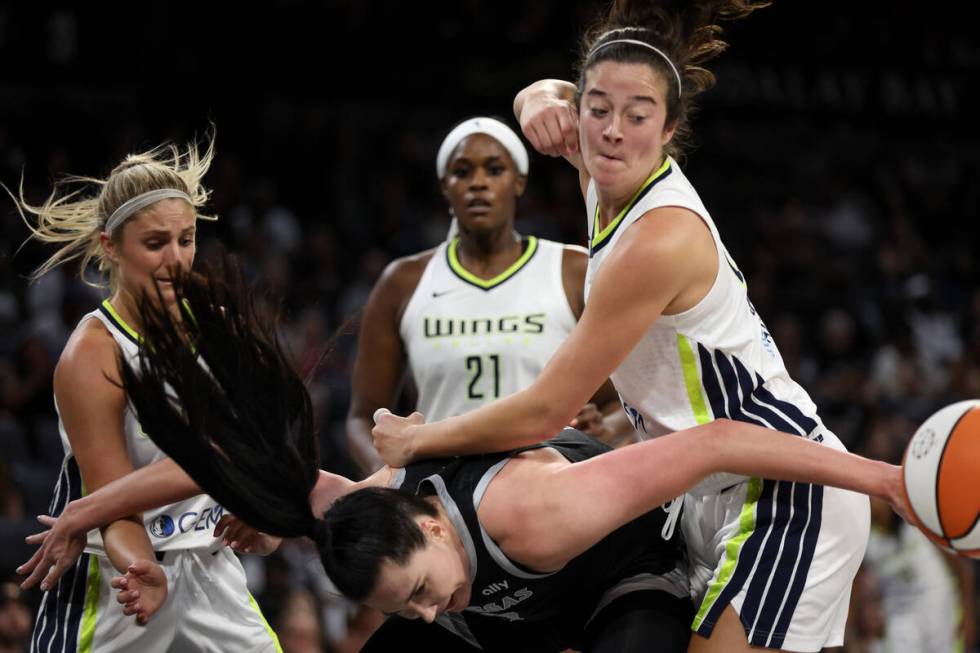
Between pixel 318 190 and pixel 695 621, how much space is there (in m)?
7.57

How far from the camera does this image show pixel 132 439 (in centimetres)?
361

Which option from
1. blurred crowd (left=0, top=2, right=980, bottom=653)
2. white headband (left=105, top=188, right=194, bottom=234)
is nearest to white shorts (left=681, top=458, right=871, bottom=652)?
white headband (left=105, top=188, right=194, bottom=234)

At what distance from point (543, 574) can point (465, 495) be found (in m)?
0.25

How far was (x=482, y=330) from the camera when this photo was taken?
471 centimetres

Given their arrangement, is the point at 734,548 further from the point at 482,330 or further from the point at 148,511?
the point at 482,330

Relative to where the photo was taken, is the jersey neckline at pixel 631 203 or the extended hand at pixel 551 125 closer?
the jersey neckline at pixel 631 203

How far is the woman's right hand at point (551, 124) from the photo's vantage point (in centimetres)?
339

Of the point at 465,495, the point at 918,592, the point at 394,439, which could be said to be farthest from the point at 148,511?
the point at 918,592

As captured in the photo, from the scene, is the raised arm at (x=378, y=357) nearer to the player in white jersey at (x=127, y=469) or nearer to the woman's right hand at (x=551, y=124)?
the player in white jersey at (x=127, y=469)

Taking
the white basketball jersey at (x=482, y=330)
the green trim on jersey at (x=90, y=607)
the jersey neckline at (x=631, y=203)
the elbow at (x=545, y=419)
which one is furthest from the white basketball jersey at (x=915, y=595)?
the green trim on jersey at (x=90, y=607)

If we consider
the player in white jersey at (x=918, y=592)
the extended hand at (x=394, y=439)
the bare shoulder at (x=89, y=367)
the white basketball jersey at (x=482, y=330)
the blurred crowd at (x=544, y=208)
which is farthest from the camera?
the blurred crowd at (x=544, y=208)

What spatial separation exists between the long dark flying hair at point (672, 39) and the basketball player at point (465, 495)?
0.83 m

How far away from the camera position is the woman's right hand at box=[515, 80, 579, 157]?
339 cm

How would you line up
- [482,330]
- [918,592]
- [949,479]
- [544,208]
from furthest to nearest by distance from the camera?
1. [544,208]
2. [918,592]
3. [482,330]
4. [949,479]
